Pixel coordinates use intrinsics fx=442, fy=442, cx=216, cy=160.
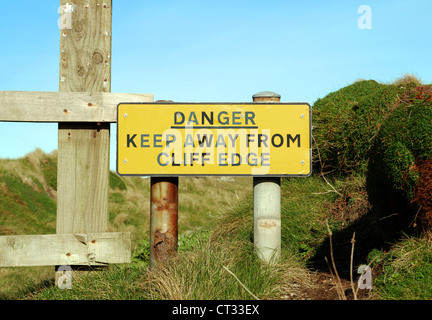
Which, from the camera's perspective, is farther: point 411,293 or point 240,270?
point 240,270

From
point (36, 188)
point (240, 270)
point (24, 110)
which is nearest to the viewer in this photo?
point (240, 270)

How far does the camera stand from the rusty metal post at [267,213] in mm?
4355

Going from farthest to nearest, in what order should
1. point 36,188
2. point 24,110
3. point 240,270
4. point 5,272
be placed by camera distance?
point 36,188, point 5,272, point 24,110, point 240,270

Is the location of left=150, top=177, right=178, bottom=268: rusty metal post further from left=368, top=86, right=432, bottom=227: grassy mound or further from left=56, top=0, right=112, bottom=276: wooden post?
left=368, top=86, right=432, bottom=227: grassy mound

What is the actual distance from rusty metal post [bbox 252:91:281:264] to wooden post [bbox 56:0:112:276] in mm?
1640

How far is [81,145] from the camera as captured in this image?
15.4 feet

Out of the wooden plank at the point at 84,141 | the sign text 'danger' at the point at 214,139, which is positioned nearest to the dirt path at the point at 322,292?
the sign text 'danger' at the point at 214,139

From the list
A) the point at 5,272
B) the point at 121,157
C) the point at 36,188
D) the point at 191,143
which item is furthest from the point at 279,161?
the point at 36,188

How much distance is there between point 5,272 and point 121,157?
5.89 metres

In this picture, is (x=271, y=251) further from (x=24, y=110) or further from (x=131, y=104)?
(x=24, y=110)

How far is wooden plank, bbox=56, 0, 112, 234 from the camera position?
469cm

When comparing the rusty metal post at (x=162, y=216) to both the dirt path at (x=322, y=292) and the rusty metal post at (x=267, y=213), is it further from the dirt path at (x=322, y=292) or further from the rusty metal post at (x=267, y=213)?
the dirt path at (x=322, y=292)

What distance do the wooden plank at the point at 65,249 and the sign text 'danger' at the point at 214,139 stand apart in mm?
888
